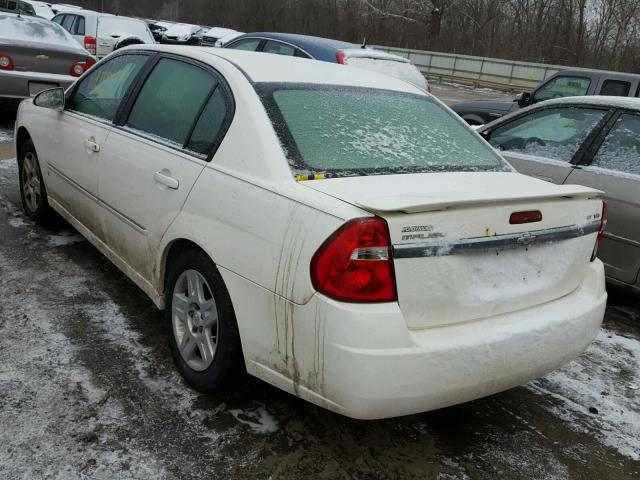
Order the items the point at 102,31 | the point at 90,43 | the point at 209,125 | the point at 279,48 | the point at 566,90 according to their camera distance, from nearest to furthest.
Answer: the point at 209,125 → the point at 279,48 → the point at 566,90 → the point at 90,43 → the point at 102,31

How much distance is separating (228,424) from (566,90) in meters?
9.04

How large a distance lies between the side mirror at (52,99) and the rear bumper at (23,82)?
4.16 m

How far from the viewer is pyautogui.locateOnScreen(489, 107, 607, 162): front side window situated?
15.6ft

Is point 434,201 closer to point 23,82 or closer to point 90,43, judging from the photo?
point 23,82

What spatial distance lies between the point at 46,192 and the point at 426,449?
137 inches

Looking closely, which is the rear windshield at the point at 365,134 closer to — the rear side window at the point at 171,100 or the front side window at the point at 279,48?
the rear side window at the point at 171,100

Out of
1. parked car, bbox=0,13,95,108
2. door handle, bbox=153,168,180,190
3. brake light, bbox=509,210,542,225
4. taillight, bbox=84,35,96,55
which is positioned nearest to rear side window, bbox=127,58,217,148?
door handle, bbox=153,168,180,190

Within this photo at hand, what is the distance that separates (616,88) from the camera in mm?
9461

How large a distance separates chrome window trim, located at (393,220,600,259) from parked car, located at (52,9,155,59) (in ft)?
47.5

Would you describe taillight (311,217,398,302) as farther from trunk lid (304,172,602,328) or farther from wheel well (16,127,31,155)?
wheel well (16,127,31,155)

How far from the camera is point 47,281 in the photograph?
4012 mm

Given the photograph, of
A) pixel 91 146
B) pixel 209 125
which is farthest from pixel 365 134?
pixel 91 146

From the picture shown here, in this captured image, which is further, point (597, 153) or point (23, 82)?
point (23, 82)

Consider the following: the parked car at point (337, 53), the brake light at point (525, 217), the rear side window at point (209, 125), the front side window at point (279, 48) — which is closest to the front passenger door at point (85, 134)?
the rear side window at point (209, 125)
